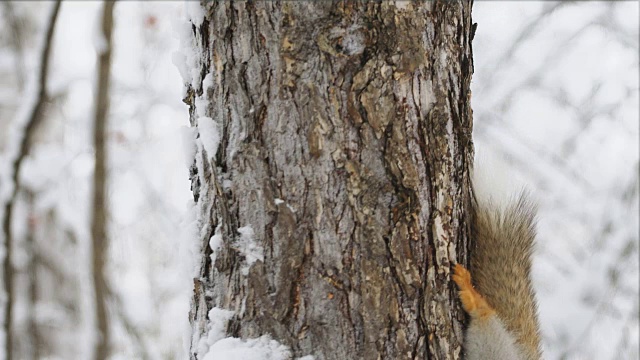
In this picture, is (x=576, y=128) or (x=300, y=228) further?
(x=576, y=128)

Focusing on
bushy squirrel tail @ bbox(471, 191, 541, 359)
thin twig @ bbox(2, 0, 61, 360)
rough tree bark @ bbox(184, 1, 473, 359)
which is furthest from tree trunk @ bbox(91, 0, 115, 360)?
bushy squirrel tail @ bbox(471, 191, 541, 359)

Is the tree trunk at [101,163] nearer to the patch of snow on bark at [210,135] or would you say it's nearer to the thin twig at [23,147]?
the thin twig at [23,147]

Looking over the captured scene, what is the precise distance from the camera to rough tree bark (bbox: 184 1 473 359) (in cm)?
100

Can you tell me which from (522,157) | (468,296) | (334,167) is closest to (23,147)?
(334,167)

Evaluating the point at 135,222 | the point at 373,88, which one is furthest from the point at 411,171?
the point at 135,222

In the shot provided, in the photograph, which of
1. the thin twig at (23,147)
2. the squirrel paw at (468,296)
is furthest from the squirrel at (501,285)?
the thin twig at (23,147)

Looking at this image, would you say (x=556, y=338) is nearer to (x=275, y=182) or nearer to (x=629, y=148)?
(x=629, y=148)

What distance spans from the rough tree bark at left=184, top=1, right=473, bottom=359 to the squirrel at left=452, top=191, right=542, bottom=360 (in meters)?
0.08

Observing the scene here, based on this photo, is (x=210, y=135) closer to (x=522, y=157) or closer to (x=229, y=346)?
(x=229, y=346)

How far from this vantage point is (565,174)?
3490 millimetres

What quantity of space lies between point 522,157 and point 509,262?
88.7 inches

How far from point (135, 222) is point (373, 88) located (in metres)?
4.87

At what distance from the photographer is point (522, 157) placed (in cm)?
340

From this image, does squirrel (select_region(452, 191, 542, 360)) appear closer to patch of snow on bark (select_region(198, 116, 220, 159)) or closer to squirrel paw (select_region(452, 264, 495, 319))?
squirrel paw (select_region(452, 264, 495, 319))
